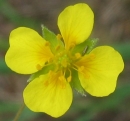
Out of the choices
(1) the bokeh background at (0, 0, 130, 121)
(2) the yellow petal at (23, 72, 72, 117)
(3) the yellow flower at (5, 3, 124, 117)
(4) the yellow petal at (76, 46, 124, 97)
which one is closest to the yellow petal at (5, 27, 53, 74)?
(3) the yellow flower at (5, 3, 124, 117)

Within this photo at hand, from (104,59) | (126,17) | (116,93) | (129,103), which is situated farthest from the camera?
(126,17)

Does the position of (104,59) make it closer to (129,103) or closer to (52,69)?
(52,69)

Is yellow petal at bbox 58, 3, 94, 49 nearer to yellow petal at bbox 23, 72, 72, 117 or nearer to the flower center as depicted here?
the flower center

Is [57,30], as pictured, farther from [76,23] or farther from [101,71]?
[101,71]

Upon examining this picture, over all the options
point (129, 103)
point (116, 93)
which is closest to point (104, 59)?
point (116, 93)

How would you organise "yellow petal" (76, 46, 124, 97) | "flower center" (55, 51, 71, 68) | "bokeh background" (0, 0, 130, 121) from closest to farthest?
"yellow petal" (76, 46, 124, 97) → "flower center" (55, 51, 71, 68) → "bokeh background" (0, 0, 130, 121)

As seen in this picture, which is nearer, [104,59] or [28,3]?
[104,59]
